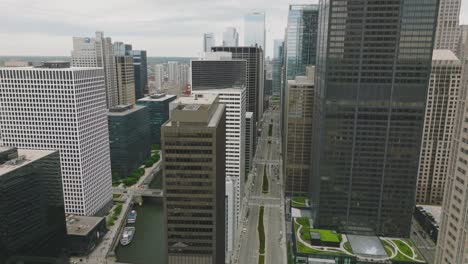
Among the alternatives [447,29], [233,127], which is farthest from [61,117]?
[447,29]

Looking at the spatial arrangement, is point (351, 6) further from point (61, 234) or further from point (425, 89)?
point (61, 234)

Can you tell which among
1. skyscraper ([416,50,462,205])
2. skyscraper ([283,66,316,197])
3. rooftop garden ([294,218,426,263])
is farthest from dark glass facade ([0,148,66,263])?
skyscraper ([416,50,462,205])

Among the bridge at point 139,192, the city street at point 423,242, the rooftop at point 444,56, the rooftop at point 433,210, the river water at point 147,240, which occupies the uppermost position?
the rooftop at point 444,56

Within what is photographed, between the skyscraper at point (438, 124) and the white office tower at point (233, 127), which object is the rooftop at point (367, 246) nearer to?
the white office tower at point (233, 127)

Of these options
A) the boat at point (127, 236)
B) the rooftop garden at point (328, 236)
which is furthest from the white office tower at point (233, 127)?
the boat at point (127, 236)

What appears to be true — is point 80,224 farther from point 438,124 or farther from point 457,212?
point 438,124

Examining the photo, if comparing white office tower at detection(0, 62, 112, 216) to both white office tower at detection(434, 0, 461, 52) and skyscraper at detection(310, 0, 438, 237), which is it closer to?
skyscraper at detection(310, 0, 438, 237)
